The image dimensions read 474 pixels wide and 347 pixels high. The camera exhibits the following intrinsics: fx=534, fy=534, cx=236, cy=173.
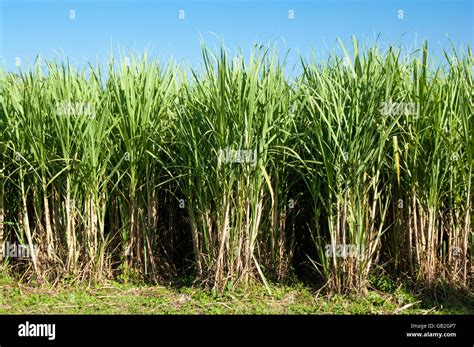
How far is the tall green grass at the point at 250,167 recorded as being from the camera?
404cm

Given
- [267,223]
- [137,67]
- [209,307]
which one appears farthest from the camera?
[137,67]

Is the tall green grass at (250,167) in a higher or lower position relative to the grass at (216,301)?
higher

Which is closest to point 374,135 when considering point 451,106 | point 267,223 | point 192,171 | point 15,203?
point 451,106

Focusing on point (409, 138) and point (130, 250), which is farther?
point (130, 250)

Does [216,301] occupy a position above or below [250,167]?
below

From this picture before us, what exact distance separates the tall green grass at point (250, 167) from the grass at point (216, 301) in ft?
0.46

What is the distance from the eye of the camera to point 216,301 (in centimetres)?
409

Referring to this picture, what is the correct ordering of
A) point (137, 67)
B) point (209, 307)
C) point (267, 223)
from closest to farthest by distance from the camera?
1. point (209, 307)
2. point (267, 223)
3. point (137, 67)

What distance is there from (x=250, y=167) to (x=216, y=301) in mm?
1058

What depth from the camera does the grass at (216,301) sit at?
4.02m

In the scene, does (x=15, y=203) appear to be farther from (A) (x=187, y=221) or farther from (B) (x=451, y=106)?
(B) (x=451, y=106)

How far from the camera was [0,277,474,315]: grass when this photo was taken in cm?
402

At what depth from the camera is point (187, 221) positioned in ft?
15.6

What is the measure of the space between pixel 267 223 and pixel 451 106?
174cm
